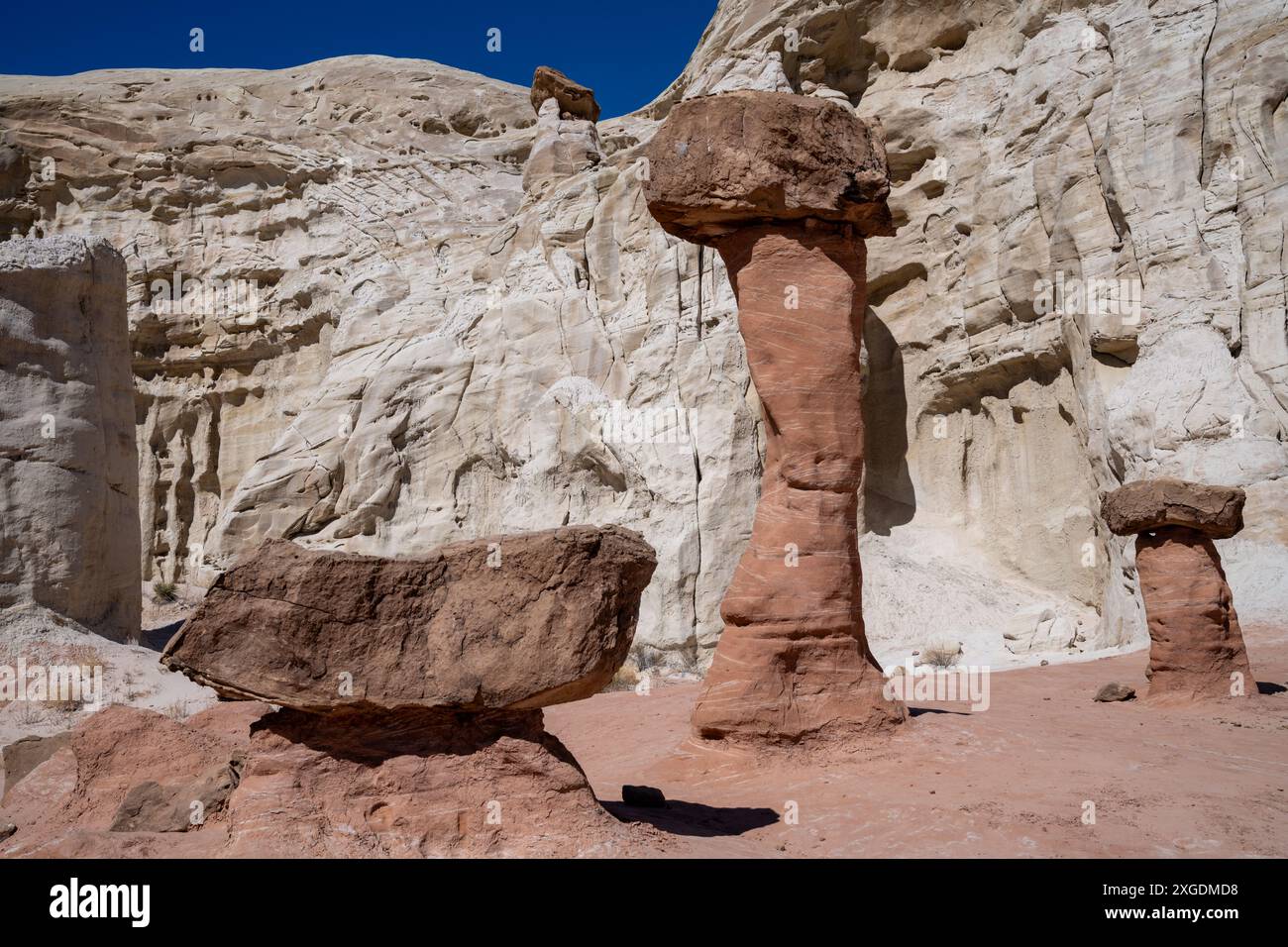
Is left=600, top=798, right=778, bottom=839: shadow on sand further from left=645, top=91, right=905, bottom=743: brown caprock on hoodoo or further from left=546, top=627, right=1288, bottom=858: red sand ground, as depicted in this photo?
left=645, top=91, right=905, bottom=743: brown caprock on hoodoo

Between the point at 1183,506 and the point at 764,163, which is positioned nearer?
the point at 764,163

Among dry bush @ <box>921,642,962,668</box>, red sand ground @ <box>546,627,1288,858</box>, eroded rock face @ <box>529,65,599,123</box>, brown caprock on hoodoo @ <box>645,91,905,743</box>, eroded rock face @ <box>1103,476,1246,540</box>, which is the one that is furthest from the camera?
eroded rock face @ <box>529,65,599,123</box>

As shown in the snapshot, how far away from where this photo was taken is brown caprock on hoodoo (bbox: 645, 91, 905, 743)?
7.33m

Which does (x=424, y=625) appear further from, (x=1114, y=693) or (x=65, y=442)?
(x=65, y=442)

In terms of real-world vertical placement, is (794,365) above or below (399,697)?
above

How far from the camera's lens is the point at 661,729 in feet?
28.4

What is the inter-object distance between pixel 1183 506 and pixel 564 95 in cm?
1638

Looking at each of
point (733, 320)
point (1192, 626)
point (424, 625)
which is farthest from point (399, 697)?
point (733, 320)

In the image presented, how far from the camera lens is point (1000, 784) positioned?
19.8 feet

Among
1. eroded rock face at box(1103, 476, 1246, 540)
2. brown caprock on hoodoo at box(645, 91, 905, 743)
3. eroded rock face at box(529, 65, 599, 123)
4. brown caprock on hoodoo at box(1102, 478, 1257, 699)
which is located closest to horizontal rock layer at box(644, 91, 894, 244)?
brown caprock on hoodoo at box(645, 91, 905, 743)

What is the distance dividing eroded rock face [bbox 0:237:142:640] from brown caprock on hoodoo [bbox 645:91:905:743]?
7.21 m

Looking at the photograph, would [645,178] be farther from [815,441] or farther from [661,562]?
[661,562]

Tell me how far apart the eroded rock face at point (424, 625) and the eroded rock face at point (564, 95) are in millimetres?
18241

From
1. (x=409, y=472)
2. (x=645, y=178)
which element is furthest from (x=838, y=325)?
(x=409, y=472)
